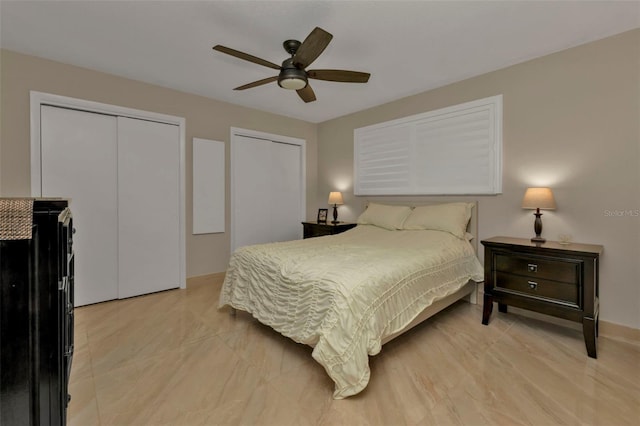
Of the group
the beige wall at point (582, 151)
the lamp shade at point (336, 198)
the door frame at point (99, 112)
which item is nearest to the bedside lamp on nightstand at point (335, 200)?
the lamp shade at point (336, 198)

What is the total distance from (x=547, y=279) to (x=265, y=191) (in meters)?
3.50

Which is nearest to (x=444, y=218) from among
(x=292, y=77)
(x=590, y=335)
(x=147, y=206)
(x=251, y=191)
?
(x=590, y=335)

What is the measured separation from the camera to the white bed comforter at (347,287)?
5.48ft

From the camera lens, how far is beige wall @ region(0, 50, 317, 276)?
2.64 metres

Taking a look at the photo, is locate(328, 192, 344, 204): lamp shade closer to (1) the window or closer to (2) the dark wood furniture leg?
(1) the window

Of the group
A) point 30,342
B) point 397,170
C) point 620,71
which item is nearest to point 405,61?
point 397,170

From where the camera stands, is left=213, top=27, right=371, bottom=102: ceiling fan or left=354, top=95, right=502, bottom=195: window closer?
left=213, top=27, right=371, bottom=102: ceiling fan

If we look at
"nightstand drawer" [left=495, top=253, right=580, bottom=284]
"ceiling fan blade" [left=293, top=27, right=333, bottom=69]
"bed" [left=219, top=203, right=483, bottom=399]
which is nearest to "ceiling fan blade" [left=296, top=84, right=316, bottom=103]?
"ceiling fan blade" [left=293, top=27, right=333, bottom=69]

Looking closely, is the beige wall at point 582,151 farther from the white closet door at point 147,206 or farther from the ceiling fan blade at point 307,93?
the white closet door at point 147,206

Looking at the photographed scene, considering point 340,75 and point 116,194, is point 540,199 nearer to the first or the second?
point 340,75

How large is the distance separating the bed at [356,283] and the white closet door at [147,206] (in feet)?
4.16

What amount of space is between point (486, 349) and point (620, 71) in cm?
243

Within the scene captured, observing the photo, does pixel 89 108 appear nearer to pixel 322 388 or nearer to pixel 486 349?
pixel 322 388

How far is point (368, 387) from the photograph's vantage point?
69.1 inches
